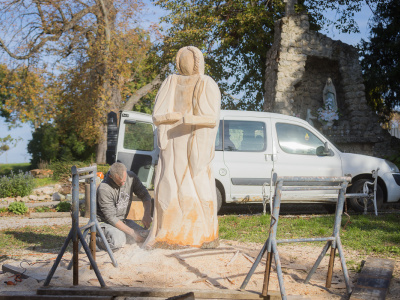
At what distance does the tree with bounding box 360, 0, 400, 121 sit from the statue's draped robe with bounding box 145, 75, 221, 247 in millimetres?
13780

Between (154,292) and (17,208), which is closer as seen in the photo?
(154,292)

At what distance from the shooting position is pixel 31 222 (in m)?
9.83

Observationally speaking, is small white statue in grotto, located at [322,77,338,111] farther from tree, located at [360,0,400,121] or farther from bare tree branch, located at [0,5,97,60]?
bare tree branch, located at [0,5,97,60]

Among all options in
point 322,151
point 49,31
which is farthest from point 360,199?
point 49,31

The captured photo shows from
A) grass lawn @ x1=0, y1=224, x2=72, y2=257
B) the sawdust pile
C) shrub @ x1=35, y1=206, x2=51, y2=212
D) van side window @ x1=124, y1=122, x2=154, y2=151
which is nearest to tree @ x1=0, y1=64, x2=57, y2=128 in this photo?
shrub @ x1=35, y1=206, x2=51, y2=212

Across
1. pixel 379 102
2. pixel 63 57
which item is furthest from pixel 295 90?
pixel 63 57

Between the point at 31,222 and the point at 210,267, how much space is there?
19.5ft

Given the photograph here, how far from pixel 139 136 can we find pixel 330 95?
382 inches

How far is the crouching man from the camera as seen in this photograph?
5910 mm

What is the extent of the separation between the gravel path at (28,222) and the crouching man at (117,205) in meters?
3.28

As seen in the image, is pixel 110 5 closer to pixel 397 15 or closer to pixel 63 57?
pixel 63 57

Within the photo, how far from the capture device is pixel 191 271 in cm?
494

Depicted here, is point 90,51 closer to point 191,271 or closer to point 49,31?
point 49,31

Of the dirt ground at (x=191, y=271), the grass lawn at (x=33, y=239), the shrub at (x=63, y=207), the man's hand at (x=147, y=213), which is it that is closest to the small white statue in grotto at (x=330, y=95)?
the shrub at (x=63, y=207)
